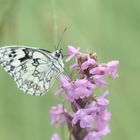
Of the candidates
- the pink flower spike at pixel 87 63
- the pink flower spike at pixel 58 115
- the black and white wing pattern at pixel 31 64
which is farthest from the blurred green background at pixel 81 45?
the pink flower spike at pixel 87 63

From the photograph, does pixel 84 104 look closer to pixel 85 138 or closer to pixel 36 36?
pixel 85 138

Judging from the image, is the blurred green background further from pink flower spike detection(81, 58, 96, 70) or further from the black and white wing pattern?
pink flower spike detection(81, 58, 96, 70)

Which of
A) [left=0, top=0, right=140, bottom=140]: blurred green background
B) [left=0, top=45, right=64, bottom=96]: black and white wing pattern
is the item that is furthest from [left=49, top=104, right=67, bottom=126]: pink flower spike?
[left=0, top=0, right=140, bottom=140]: blurred green background

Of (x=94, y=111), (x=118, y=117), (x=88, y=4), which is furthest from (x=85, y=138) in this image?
(x=88, y=4)

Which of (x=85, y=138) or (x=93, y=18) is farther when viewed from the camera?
(x=93, y=18)

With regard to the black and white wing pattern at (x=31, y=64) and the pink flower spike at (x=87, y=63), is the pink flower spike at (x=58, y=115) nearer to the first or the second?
the black and white wing pattern at (x=31, y=64)
